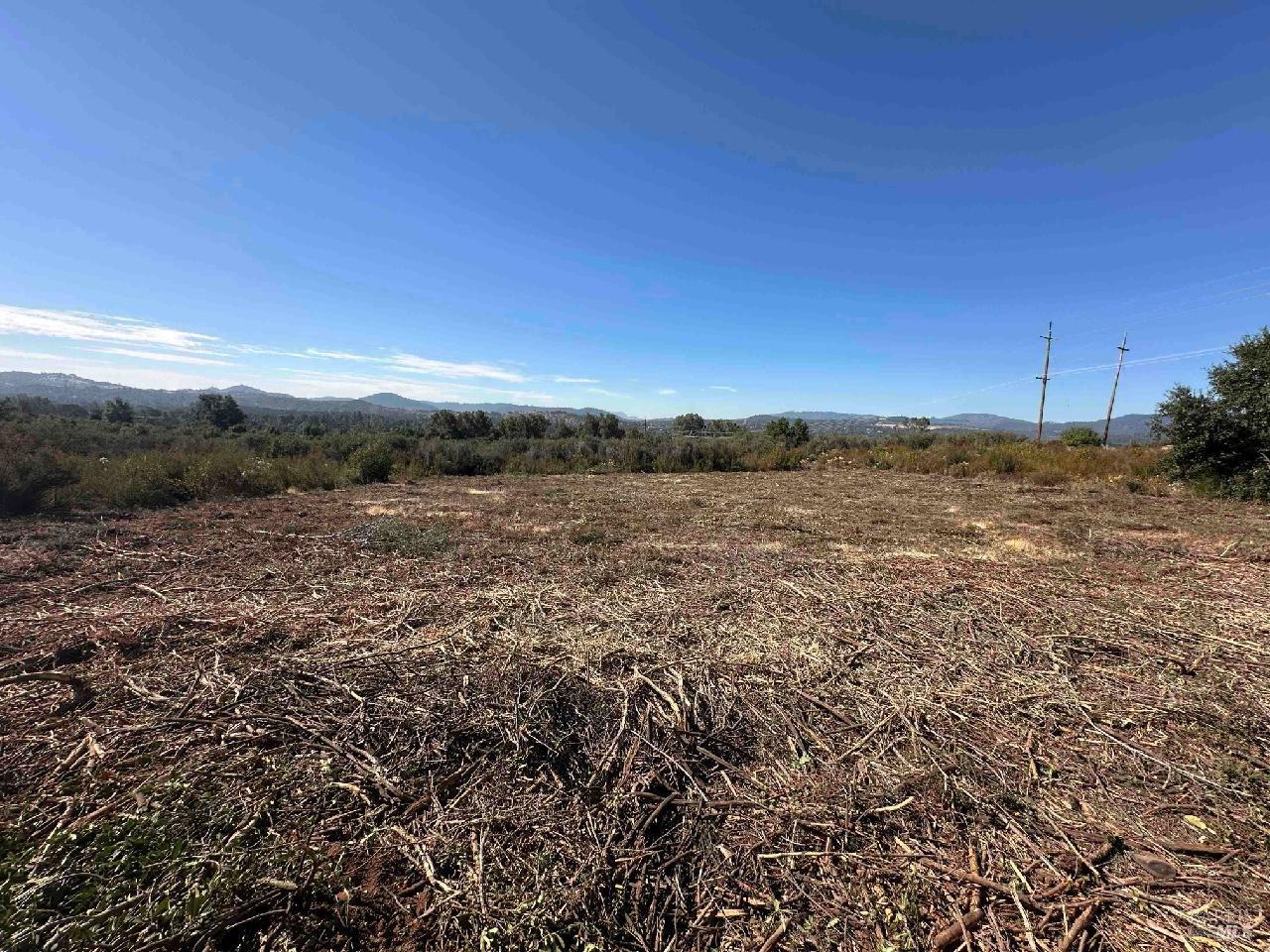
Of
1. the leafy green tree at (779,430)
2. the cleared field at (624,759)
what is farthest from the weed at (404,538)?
the leafy green tree at (779,430)

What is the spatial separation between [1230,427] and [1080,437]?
1565 centimetres

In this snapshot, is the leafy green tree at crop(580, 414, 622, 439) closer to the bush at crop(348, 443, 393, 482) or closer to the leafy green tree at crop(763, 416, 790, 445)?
the leafy green tree at crop(763, 416, 790, 445)

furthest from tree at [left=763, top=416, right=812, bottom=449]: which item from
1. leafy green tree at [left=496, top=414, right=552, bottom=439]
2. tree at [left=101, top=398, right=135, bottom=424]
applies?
tree at [left=101, top=398, right=135, bottom=424]

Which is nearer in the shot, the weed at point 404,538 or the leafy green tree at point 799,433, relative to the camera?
the weed at point 404,538

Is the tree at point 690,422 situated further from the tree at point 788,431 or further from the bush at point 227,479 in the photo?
the bush at point 227,479

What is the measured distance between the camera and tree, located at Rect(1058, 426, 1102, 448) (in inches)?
939

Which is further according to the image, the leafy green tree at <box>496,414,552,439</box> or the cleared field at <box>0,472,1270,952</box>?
the leafy green tree at <box>496,414,552,439</box>

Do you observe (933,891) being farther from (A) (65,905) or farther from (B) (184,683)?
(B) (184,683)

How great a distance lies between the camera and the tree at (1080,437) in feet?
78.2

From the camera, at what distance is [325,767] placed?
2332 mm

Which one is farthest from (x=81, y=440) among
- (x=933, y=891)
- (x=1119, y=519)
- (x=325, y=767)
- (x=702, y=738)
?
(x=1119, y=519)

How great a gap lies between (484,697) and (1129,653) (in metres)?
4.82

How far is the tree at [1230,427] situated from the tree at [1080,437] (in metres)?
13.2

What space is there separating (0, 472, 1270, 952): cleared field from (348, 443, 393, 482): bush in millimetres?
9787
